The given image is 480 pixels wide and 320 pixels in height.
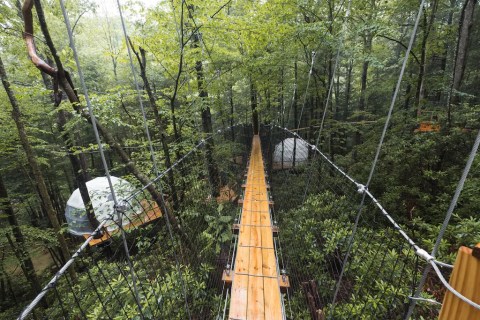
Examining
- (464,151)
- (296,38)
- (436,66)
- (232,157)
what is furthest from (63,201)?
(436,66)

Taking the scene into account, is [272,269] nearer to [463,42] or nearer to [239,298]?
[239,298]

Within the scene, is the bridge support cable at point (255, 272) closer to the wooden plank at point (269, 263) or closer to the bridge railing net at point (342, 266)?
the wooden plank at point (269, 263)

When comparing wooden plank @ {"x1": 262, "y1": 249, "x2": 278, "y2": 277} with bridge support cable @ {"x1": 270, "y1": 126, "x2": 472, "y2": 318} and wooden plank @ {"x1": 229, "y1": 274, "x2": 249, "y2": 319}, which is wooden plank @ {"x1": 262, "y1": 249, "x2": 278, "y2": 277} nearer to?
wooden plank @ {"x1": 229, "y1": 274, "x2": 249, "y2": 319}

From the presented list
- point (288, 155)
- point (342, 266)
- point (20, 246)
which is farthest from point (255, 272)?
point (288, 155)

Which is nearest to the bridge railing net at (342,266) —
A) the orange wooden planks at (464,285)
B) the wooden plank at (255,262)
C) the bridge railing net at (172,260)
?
the wooden plank at (255,262)

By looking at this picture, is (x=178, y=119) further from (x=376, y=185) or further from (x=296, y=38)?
(x=376, y=185)

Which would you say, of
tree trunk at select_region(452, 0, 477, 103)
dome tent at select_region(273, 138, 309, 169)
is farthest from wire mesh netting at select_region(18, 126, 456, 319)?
dome tent at select_region(273, 138, 309, 169)
